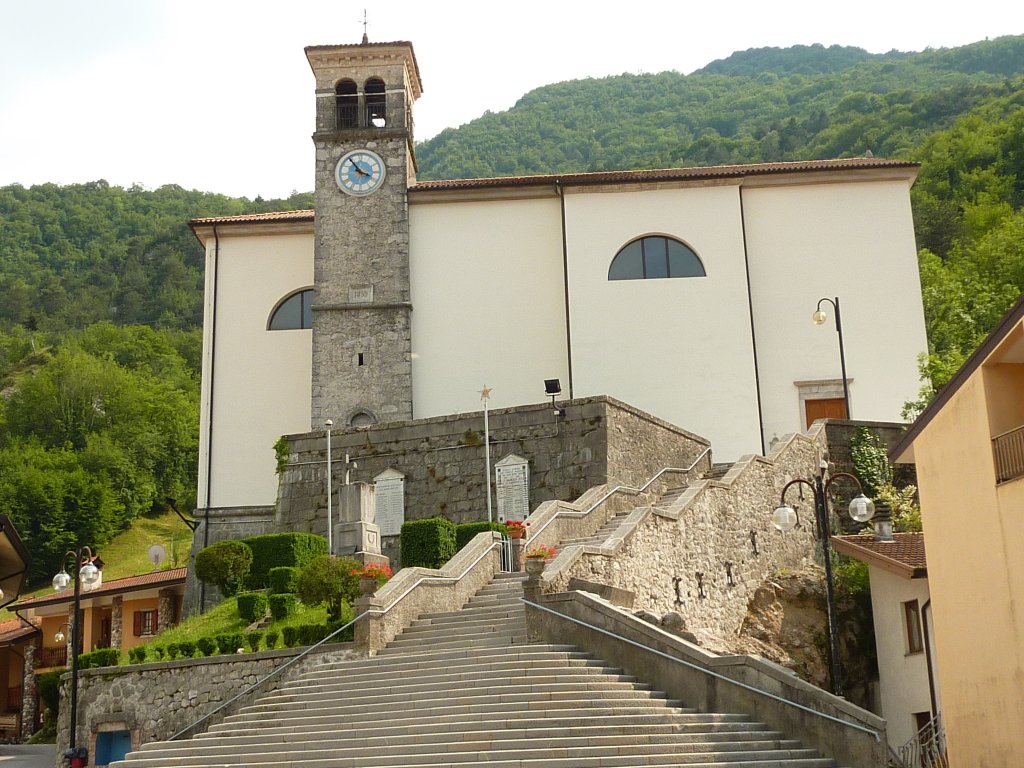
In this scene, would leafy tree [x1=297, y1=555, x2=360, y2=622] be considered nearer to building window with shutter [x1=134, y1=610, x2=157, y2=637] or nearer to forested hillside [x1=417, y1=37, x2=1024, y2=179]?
building window with shutter [x1=134, y1=610, x2=157, y2=637]

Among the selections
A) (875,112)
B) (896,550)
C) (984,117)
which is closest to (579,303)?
(896,550)

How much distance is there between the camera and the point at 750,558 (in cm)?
2520

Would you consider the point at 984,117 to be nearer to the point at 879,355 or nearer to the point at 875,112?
the point at 875,112

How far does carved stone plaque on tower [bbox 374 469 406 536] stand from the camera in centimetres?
2914

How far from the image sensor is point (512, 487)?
93.1ft

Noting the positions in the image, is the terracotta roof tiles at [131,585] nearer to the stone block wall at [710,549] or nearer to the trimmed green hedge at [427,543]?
the trimmed green hedge at [427,543]

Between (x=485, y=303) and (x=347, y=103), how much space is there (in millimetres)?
7374

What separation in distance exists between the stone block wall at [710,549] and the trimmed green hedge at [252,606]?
678 cm

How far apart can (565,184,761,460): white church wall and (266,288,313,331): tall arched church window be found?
7.61 m

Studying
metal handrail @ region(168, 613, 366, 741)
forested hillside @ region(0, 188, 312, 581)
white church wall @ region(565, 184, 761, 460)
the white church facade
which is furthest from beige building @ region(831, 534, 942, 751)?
forested hillside @ region(0, 188, 312, 581)

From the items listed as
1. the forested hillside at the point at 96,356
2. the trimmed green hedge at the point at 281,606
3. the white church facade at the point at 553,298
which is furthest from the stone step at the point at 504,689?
the forested hillside at the point at 96,356

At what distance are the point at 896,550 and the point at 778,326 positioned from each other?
1355cm

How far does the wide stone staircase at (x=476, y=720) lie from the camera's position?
48.3 feet

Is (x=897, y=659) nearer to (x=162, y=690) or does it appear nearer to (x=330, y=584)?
(x=330, y=584)
